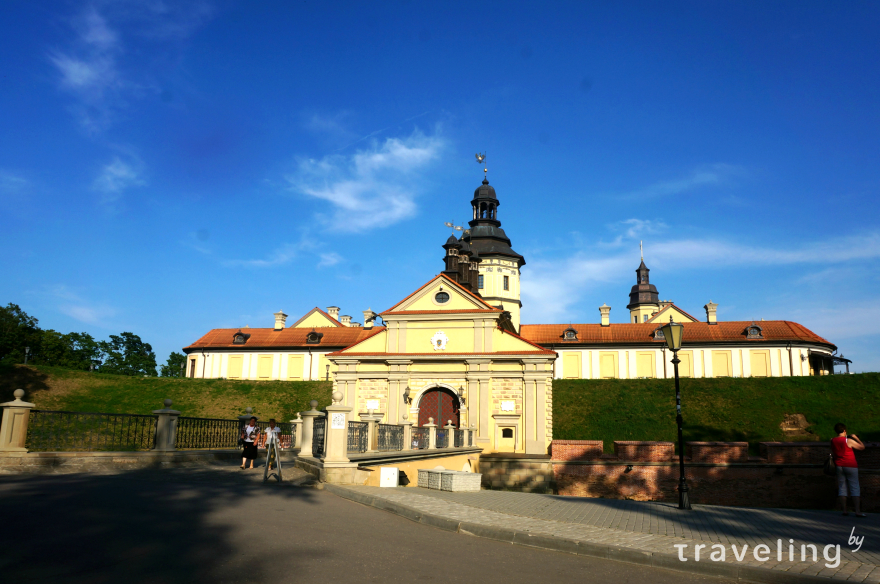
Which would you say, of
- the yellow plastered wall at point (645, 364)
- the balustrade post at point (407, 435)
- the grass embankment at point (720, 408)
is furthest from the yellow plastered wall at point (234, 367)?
the balustrade post at point (407, 435)

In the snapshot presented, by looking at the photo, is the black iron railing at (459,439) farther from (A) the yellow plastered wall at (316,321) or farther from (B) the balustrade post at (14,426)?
(A) the yellow plastered wall at (316,321)

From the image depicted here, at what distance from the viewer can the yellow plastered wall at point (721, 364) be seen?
172 ft

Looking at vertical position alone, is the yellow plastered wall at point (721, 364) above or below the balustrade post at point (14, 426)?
above

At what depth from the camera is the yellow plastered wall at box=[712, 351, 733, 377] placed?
52500 mm

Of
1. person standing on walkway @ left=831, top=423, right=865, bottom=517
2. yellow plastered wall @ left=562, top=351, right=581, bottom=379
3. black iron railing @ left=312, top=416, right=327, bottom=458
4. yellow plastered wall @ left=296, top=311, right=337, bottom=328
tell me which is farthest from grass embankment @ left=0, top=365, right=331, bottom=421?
person standing on walkway @ left=831, top=423, right=865, bottom=517

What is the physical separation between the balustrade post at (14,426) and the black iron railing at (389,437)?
8.84 metres

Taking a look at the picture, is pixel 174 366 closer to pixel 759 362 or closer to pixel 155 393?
pixel 155 393

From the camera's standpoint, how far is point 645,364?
5403 centimetres

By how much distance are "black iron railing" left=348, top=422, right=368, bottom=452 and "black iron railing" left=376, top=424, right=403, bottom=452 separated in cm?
73

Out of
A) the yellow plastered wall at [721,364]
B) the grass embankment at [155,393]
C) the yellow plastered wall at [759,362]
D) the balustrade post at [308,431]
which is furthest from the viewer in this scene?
the yellow plastered wall at [721,364]

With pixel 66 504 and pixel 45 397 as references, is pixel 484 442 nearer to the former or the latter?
pixel 66 504

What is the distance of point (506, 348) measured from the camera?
30766mm

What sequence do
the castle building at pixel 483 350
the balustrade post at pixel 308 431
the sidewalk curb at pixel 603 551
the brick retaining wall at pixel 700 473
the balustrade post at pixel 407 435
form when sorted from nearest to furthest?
the sidewalk curb at pixel 603 551 → the balustrade post at pixel 308 431 → the balustrade post at pixel 407 435 → the brick retaining wall at pixel 700 473 → the castle building at pixel 483 350

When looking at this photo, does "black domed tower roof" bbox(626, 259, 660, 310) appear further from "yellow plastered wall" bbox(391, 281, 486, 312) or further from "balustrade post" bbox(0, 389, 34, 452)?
"balustrade post" bbox(0, 389, 34, 452)
